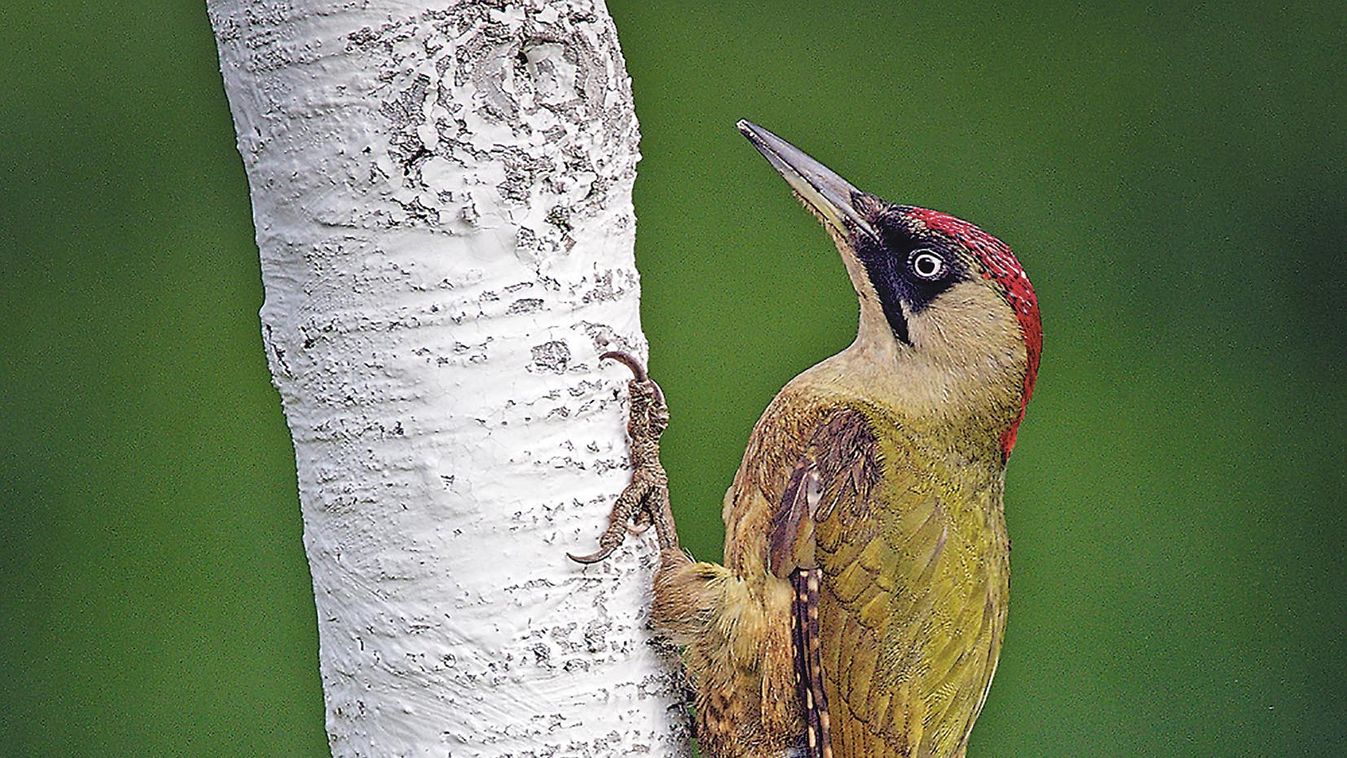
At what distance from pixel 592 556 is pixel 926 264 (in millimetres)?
781

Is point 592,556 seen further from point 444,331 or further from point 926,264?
point 926,264

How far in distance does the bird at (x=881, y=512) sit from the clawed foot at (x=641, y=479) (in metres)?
0.18

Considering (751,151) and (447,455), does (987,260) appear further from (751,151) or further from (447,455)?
(751,151)

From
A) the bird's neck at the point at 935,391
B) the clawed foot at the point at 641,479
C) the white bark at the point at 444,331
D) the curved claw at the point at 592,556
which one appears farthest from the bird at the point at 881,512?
the white bark at the point at 444,331

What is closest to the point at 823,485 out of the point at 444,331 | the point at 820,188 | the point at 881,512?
the point at 881,512

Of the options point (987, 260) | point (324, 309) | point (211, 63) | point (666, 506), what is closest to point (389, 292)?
point (324, 309)

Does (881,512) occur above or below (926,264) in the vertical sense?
below

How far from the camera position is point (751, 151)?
3713 mm

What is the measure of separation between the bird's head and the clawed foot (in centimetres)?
50

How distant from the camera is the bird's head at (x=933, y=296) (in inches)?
82.9

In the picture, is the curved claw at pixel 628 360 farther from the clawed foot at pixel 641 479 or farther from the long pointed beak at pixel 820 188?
the long pointed beak at pixel 820 188

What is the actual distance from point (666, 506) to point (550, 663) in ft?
1.16

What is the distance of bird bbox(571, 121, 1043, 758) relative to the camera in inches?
79.7

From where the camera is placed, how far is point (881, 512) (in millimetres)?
2090
